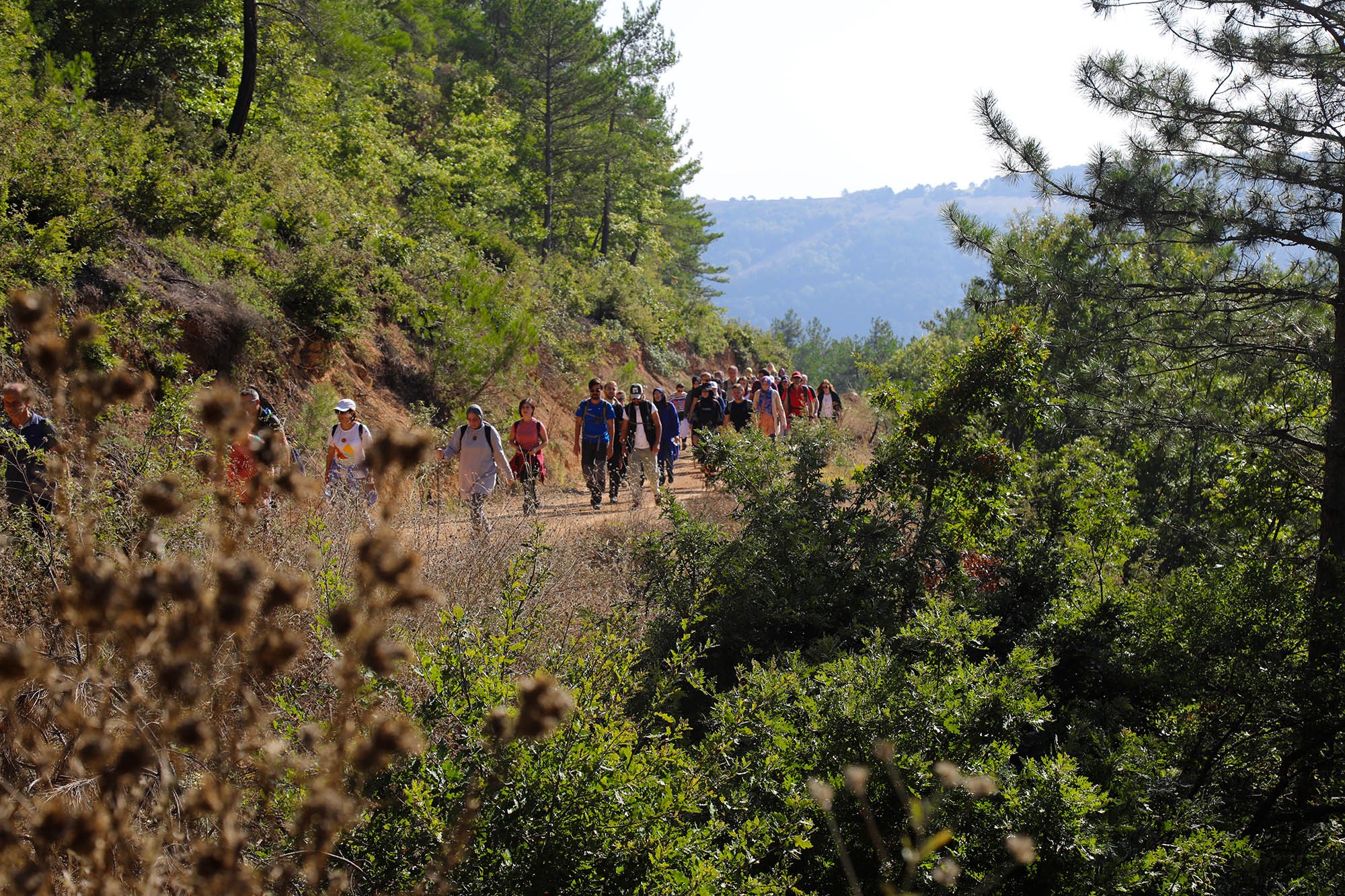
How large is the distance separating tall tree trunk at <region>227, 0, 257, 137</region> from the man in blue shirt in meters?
8.10

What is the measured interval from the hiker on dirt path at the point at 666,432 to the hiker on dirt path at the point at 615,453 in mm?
620

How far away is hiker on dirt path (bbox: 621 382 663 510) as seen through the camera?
11.4 meters

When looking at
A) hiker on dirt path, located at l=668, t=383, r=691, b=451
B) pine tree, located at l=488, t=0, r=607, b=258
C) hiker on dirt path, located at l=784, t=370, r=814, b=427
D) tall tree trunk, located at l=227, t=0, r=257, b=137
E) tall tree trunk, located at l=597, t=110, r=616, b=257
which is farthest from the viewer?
tall tree trunk, located at l=597, t=110, r=616, b=257

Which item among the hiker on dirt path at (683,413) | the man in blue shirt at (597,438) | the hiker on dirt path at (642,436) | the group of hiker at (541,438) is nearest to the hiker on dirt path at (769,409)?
the group of hiker at (541,438)

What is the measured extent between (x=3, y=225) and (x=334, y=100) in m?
13.9

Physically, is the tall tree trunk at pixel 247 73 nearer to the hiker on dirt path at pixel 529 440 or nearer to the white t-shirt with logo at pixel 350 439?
the hiker on dirt path at pixel 529 440

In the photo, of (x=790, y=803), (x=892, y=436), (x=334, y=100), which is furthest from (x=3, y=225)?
(x=334, y=100)

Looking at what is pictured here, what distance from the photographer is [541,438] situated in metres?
9.71

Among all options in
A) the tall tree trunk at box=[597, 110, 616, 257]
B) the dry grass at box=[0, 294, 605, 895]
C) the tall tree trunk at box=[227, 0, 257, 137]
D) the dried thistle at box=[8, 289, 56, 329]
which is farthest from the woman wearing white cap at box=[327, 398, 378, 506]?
the tall tree trunk at box=[597, 110, 616, 257]

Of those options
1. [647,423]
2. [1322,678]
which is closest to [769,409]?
[647,423]

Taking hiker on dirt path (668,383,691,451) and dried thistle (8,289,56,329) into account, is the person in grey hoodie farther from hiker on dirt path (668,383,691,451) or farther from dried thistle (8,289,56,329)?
dried thistle (8,289,56,329)

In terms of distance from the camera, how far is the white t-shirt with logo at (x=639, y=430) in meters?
11.4

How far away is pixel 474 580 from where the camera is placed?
5.56 m

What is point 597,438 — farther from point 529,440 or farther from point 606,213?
point 606,213
